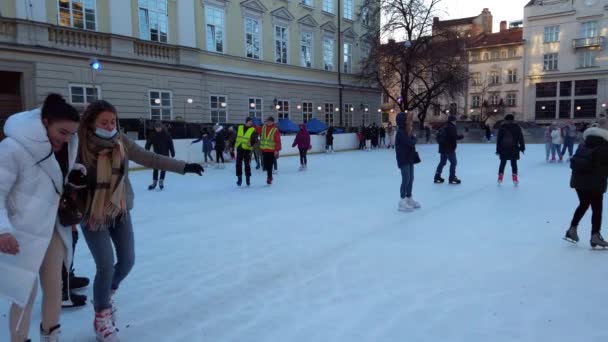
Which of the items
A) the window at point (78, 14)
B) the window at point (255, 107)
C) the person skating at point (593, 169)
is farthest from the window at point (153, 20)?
the person skating at point (593, 169)

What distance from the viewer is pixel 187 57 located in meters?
21.9

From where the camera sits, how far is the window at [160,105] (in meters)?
20.5

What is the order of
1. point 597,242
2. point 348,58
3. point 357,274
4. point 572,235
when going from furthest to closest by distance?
point 348,58, point 572,235, point 597,242, point 357,274

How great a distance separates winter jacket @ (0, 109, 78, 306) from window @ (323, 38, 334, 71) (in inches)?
1207

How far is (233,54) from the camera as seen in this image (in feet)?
81.3

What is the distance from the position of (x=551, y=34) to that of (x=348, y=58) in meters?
34.4

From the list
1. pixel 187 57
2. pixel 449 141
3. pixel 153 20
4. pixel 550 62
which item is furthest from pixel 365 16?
pixel 550 62

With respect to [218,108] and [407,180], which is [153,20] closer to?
[218,108]

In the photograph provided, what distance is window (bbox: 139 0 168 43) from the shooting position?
20.2 meters

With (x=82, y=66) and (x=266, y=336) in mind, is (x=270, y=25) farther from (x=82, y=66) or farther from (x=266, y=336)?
(x=266, y=336)

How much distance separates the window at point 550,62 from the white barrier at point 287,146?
39220 millimetres

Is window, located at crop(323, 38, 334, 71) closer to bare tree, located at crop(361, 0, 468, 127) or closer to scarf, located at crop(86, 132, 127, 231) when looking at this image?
bare tree, located at crop(361, 0, 468, 127)

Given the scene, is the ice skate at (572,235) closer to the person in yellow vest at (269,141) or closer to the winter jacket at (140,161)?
the winter jacket at (140,161)

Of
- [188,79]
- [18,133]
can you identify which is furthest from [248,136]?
[188,79]
